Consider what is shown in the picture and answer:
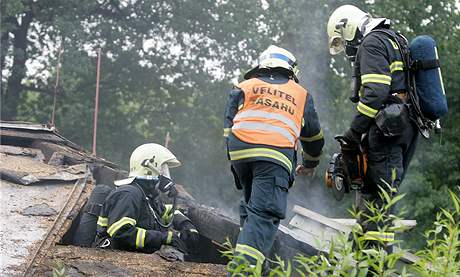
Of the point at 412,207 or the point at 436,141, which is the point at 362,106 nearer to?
the point at 412,207

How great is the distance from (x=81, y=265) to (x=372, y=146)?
6.92 ft

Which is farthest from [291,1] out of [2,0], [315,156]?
[315,156]

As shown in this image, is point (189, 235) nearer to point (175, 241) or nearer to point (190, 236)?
point (190, 236)

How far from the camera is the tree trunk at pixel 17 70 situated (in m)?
19.5

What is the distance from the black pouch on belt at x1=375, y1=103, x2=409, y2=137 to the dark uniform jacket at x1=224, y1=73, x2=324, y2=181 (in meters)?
0.50

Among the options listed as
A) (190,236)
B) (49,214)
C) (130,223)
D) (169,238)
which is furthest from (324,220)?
(49,214)

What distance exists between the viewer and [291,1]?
62.7ft

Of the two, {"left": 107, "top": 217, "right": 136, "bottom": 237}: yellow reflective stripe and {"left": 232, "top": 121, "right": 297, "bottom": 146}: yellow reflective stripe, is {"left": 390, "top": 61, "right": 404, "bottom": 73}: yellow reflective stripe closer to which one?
{"left": 232, "top": 121, "right": 297, "bottom": 146}: yellow reflective stripe

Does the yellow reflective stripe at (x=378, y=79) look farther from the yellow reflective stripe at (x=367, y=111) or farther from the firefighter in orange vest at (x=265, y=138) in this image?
the firefighter in orange vest at (x=265, y=138)

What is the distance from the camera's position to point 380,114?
5.38 m

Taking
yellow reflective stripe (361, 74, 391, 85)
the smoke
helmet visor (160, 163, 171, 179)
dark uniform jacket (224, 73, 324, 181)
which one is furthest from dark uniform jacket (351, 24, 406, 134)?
the smoke

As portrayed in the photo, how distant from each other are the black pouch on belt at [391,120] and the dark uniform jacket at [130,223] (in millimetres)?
1909

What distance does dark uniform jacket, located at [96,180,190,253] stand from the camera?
592 cm

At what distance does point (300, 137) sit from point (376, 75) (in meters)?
0.81
